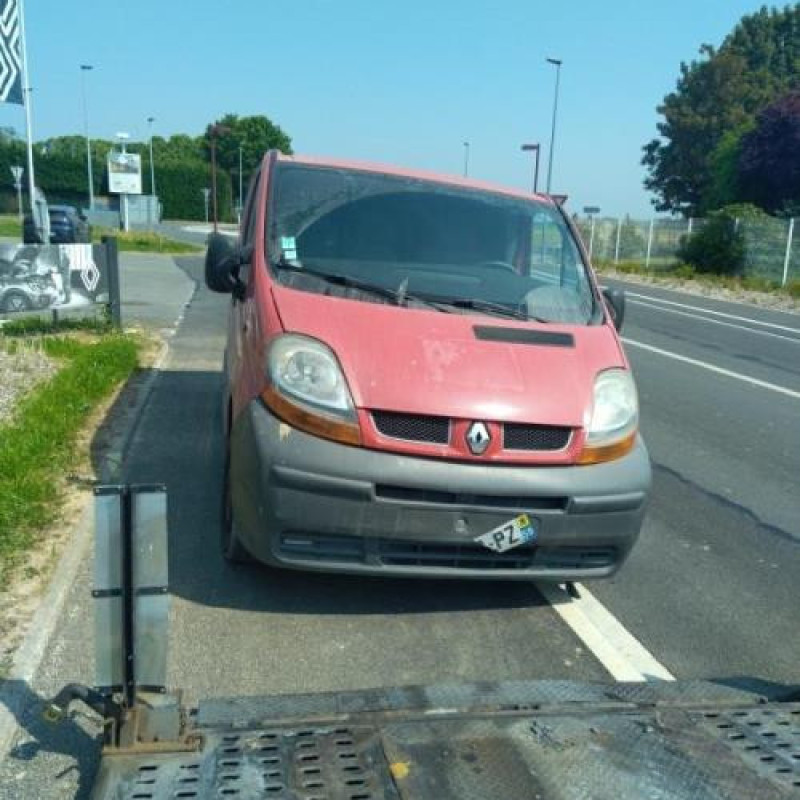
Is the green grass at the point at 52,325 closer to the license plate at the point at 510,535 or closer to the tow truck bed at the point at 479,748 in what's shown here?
the license plate at the point at 510,535

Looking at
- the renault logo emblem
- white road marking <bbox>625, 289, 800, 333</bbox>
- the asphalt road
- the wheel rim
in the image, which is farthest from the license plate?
white road marking <bbox>625, 289, 800, 333</bbox>

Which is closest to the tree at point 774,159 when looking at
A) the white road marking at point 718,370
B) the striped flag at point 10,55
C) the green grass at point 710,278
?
the green grass at point 710,278

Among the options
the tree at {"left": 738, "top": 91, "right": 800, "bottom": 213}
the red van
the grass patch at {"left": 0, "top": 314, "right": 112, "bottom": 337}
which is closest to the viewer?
the red van

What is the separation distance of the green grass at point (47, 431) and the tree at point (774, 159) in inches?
1749

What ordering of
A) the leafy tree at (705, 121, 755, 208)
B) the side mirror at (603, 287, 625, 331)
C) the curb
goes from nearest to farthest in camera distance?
the curb → the side mirror at (603, 287, 625, 331) → the leafy tree at (705, 121, 755, 208)

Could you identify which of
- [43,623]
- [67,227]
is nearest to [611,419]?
[43,623]

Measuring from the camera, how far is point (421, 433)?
3455mm

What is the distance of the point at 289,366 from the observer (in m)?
3.58

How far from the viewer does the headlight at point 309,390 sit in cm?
345

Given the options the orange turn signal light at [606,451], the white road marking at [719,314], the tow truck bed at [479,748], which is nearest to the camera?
the tow truck bed at [479,748]

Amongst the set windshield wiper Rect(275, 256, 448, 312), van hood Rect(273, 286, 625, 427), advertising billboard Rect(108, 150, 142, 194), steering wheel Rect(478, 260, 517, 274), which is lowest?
van hood Rect(273, 286, 625, 427)

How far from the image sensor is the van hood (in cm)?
347

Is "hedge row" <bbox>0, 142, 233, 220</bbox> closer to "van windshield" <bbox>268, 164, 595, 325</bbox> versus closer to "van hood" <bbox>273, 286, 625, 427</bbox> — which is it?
"van windshield" <bbox>268, 164, 595, 325</bbox>

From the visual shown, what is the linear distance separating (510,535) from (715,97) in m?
69.1
